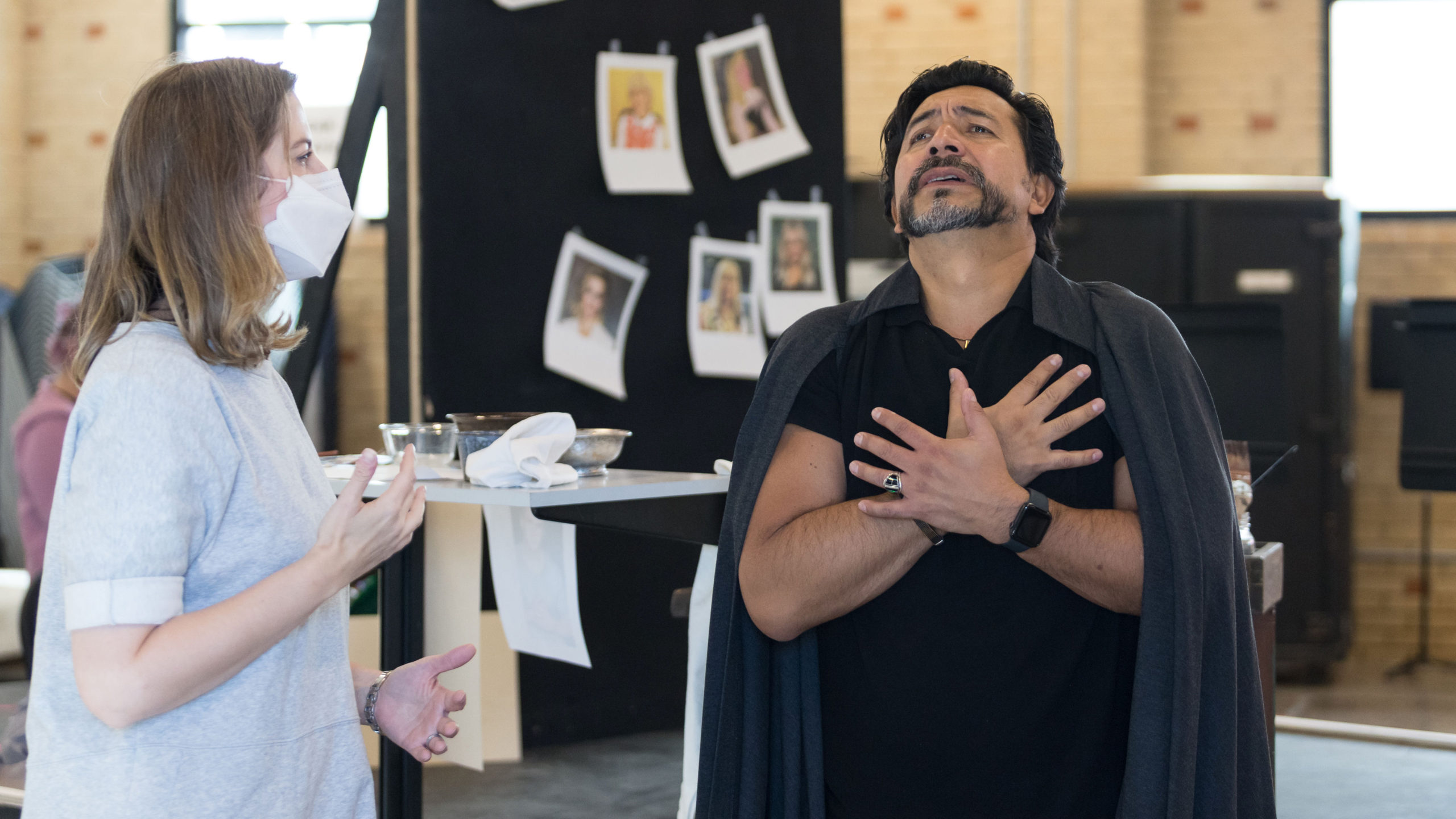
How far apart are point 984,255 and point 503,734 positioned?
1647 mm

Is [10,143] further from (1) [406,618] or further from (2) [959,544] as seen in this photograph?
(2) [959,544]

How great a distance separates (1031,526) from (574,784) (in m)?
2.23

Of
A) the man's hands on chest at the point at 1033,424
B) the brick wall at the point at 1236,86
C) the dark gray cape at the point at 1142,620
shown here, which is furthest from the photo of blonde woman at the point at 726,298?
the brick wall at the point at 1236,86

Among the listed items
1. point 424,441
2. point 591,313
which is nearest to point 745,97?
point 591,313

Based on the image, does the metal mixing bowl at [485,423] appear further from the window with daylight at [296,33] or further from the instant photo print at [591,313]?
the window with daylight at [296,33]

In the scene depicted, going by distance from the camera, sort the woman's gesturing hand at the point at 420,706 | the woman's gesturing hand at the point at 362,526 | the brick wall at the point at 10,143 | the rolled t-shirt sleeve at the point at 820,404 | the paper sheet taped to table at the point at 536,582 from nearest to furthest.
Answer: the woman's gesturing hand at the point at 362,526 < the woman's gesturing hand at the point at 420,706 < the rolled t-shirt sleeve at the point at 820,404 < the paper sheet taped to table at the point at 536,582 < the brick wall at the point at 10,143

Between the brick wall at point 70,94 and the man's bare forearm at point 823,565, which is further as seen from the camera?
the brick wall at point 70,94

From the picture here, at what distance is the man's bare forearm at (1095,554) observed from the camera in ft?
4.83

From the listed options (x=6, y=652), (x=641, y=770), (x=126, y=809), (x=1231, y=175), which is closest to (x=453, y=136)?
(x=641, y=770)

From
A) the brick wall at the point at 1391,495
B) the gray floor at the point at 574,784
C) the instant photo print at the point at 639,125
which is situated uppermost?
the instant photo print at the point at 639,125

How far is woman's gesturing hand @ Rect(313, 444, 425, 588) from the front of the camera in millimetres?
1163

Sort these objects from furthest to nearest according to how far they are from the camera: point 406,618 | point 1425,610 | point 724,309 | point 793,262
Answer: point 1425,610
point 793,262
point 724,309
point 406,618

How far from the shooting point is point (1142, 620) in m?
1.49

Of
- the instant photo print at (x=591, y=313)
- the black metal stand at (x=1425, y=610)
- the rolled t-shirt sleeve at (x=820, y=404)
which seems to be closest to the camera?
the rolled t-shirt sleeve at (x=820, y=404)
